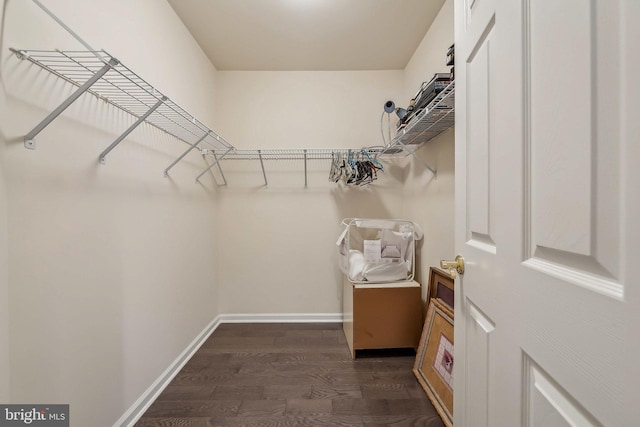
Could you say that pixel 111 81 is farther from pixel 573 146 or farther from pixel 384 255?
pixel 384 255

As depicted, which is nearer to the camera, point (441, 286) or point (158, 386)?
point (158, 386)

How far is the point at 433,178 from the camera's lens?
2006mm

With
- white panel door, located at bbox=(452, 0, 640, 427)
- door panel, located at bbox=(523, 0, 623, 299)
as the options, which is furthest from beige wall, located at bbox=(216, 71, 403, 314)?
door panel, located at bbox=(523, 0, 623, 299)

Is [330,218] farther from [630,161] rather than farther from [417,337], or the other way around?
[630,161]

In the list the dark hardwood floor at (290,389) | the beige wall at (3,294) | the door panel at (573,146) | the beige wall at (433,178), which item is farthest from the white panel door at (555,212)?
the beige wall at (3,294)

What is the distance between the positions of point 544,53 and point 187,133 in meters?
1.92

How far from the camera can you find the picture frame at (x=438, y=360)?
148 centimetres

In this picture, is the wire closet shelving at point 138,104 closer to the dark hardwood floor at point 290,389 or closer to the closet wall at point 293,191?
the closet wall at point 293,191

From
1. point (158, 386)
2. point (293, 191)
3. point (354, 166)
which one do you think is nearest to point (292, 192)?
point (293, 191)

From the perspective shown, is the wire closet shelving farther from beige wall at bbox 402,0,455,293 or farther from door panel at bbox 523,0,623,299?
door panel at bbox 523,0,623,299

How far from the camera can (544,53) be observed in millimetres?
513

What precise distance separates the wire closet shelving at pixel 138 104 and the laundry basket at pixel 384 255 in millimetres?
563

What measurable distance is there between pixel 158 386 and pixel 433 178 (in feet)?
7.73

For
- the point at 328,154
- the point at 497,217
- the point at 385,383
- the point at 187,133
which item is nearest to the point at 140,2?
the point at 187,133
